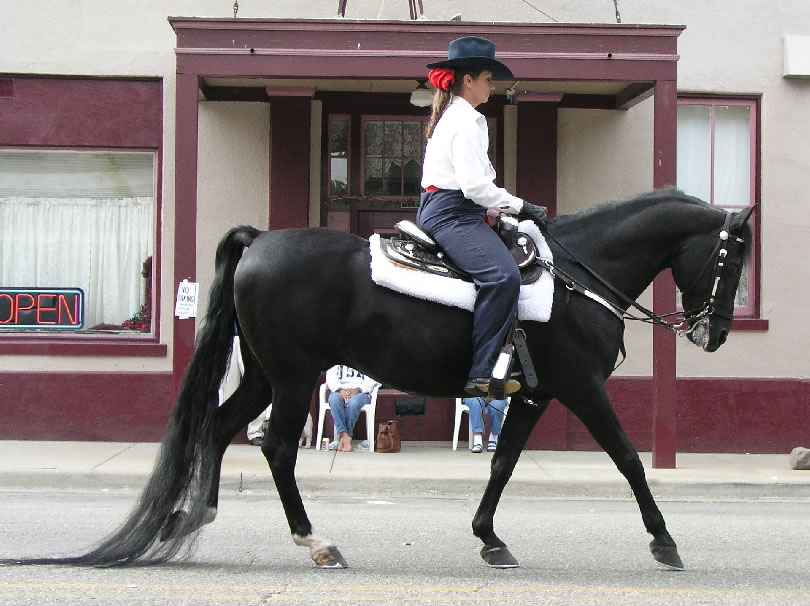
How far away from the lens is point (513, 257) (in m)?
6.08

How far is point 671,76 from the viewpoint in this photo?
1113 centimetres

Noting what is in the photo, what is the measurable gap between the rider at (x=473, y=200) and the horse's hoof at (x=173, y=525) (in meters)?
1.76

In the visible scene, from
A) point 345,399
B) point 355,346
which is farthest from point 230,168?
point 355,346

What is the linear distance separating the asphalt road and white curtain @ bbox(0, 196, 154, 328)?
12.5 ft

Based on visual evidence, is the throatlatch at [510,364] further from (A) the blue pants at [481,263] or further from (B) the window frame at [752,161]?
(B) the window frame at [752,161]

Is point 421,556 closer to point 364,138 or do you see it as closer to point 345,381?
point 345,381

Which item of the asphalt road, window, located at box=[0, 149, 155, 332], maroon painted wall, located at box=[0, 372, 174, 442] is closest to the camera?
the asphalt road

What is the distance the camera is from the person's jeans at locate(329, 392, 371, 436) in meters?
11.9

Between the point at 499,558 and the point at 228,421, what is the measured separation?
1774mm

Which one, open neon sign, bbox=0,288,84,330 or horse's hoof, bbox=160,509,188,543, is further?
open neon sign, bbox=0,288,84,330

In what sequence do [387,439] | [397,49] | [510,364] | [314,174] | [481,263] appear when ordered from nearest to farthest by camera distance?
[510,364] → [481,263] → [397,49] → [387,439] → [314,174]

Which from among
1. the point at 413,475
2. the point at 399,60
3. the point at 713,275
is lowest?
the point at 413,475

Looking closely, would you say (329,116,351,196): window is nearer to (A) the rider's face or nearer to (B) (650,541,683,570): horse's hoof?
(A) the rider's face

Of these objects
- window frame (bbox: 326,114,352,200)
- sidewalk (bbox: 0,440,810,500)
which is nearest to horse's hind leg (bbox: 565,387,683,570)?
sidewalk (bbox: 0,440,810,500)
